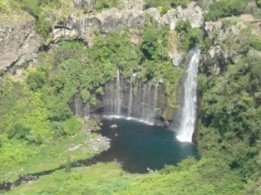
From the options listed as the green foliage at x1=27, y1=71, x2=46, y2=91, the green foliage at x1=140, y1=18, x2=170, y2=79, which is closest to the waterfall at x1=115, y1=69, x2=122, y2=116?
the green foliage at x1=140, y1=18, x2=170, y2=79

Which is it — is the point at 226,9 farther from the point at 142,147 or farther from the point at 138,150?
the point at 138,150

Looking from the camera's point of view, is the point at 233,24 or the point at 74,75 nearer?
the point at 233,24

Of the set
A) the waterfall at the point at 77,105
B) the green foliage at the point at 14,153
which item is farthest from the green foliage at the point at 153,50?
the green foliage at the point at 14,153

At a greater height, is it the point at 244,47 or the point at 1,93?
the point at 244,47

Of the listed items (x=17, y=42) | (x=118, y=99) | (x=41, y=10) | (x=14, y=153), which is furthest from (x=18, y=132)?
(x=41, y=10)

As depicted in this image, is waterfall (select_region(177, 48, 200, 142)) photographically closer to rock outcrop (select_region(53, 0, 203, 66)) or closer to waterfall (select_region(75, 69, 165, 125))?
waterfall (select_region(75, 69, 165, 125))

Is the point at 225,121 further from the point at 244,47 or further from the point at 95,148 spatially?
the point at 95,148

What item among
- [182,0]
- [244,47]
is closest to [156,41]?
[182,0]
